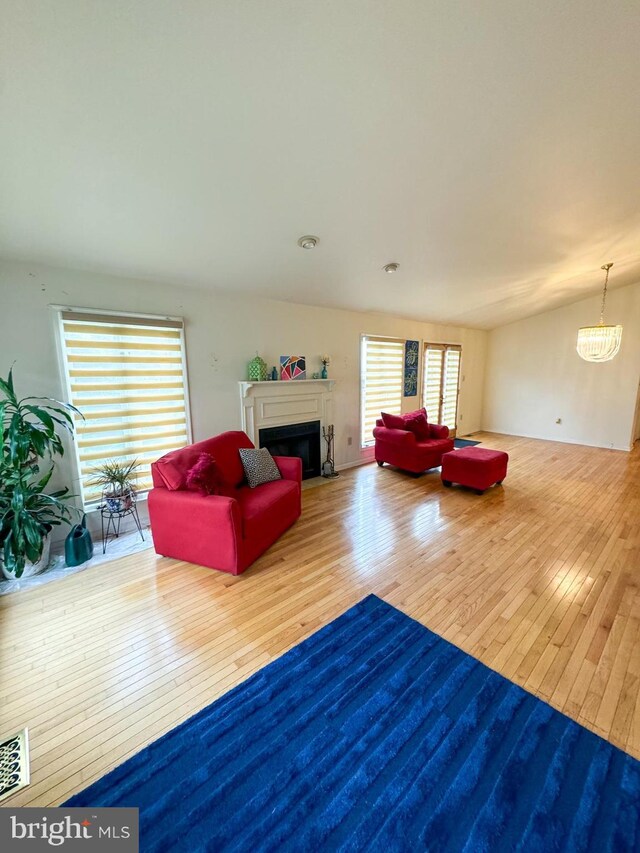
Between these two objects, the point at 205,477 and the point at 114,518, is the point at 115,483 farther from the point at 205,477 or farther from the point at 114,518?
the point at 205,477

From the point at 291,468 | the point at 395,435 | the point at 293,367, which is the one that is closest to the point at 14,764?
the point at 291,468

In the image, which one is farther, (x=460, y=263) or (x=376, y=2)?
(x=460, y=263)

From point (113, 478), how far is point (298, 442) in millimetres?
2338

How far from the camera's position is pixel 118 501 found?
9.74ft

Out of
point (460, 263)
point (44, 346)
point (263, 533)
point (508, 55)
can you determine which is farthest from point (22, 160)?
point (460, 263)

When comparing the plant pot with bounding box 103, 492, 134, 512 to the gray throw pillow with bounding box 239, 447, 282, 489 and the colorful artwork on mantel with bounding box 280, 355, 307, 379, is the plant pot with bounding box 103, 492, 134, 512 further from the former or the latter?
the colorful artwork on mantel with bounding box 280, 355, 307, 379

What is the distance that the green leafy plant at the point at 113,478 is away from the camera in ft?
9.94

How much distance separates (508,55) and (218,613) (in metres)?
3.44

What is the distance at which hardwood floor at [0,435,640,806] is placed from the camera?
154 centimetres

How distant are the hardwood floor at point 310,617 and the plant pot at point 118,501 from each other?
469 mm

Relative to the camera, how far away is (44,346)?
2744mm

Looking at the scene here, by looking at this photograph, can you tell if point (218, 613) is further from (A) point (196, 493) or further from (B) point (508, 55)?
(B) point (508, 55)

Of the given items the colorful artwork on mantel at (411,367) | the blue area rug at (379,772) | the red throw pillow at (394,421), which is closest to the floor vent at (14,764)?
the blue area rug at (379,772)

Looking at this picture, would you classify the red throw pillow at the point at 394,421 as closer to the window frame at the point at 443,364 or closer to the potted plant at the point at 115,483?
the window frame at the point at 443,364
